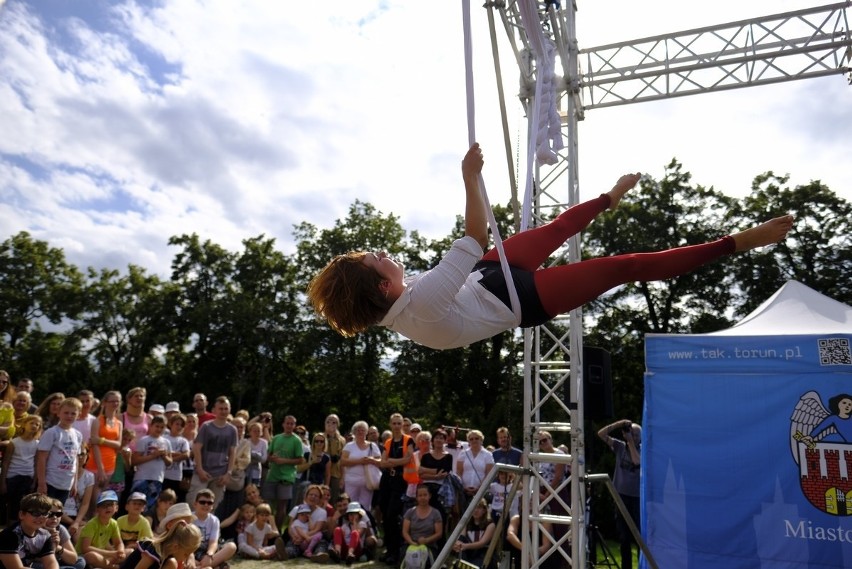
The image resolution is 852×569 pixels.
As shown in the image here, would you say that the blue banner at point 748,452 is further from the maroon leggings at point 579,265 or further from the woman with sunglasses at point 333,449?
the woman with sunglasses at point 333,449

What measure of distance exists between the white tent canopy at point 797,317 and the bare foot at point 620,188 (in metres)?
2.87

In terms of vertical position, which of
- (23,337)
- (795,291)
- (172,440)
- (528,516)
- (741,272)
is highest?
(741,272)

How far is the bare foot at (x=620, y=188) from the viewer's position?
3191 millimetres

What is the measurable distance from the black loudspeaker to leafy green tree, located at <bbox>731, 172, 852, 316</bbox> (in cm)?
1415

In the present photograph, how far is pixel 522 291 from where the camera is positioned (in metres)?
2.59

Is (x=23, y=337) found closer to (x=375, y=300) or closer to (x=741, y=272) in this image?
(x=741, y=272)

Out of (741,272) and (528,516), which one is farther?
(741,272)

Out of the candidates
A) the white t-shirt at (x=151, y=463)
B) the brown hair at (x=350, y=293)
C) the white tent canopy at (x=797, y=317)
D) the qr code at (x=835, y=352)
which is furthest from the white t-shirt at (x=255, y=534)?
the qr code at (x=835, y=352)

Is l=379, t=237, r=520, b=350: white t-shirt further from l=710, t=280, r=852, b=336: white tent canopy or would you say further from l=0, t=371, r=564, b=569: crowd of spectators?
l=710, t=280, r=852, b=336: white tent canopy

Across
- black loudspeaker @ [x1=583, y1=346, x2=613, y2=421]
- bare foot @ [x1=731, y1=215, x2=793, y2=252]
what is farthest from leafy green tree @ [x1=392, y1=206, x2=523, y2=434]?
bare foot @ [x1=731, y1=215, x2=793, y2=252]

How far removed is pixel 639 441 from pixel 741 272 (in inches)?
540

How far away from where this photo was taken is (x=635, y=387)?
60.7 feet

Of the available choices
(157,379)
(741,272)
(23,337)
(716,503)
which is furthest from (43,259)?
(716,503)

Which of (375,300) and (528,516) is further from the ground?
(375,300)
